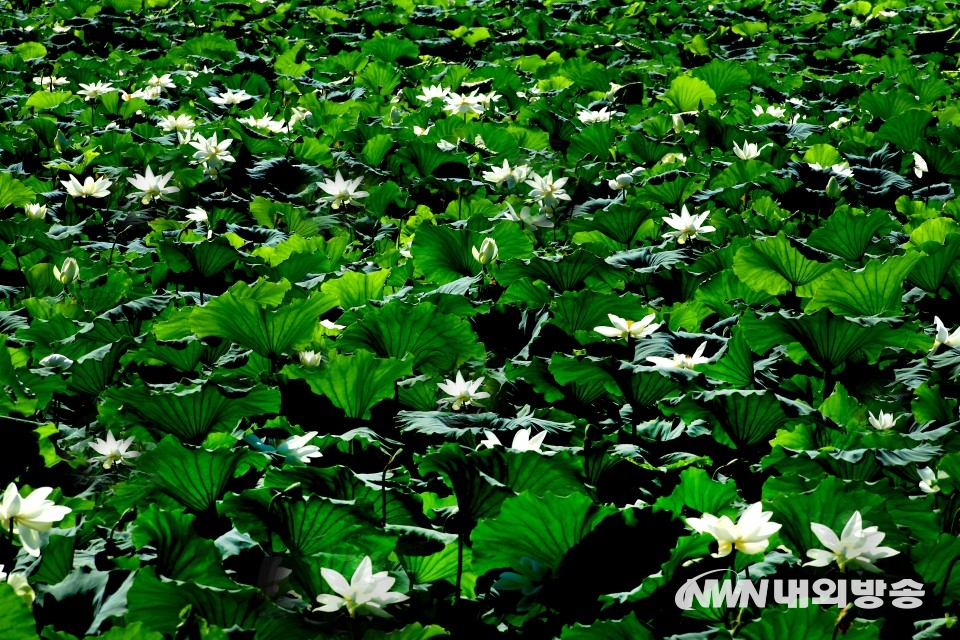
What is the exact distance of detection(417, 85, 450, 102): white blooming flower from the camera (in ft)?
14.0

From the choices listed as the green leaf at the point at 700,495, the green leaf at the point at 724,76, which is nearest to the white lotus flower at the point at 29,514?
the green leaf at the point at 700,495

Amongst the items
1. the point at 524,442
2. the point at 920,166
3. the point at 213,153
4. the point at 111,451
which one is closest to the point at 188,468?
the point at 111,451

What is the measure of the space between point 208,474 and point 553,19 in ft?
19.0

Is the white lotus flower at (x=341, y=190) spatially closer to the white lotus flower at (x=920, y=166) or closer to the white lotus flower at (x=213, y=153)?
the white lotus flower at (x=213, y=153)

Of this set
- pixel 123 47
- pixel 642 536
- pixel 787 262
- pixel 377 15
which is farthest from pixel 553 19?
pixel 642 536

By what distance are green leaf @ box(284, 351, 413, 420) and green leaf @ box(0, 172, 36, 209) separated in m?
1.71

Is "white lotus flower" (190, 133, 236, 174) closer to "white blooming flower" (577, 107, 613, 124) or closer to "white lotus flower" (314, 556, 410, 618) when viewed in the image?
"white blooming flower" (577, 107, 613, 124)

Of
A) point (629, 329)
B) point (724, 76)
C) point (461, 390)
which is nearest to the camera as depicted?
point (461, 390)

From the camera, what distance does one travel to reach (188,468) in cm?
142

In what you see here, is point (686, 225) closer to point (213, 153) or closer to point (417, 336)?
point (417, 336)

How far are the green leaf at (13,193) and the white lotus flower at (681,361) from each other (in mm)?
2188

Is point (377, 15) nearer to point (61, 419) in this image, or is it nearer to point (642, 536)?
point (61, 419)

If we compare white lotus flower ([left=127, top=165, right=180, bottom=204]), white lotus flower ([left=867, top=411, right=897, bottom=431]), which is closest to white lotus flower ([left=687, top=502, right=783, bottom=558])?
white lotus flower ([left=867, top=411, right=897, bottom=431])

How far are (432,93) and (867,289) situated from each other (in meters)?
2.76
